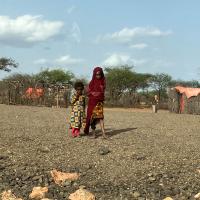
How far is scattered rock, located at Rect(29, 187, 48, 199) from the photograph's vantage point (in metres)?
7.53

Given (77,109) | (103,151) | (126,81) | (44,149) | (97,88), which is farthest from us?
(126,81)

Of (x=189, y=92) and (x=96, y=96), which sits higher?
(x=189, y=92)

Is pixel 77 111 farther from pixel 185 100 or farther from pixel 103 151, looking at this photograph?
pixel 185 100

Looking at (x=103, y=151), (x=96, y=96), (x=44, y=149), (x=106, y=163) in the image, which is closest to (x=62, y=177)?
(x=106, y=163)

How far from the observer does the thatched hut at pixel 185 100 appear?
2891 cm

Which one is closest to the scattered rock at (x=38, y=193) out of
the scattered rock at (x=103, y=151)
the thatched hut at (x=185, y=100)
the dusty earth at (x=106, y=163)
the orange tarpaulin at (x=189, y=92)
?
the dusty earth at (x=106, y=163)

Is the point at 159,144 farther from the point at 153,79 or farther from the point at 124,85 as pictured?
the point at 153,79

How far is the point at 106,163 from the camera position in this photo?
9.23m

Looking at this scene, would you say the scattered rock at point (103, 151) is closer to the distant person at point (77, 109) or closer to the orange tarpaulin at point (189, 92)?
the distant person at point (77, 109)

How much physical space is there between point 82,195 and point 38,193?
664 mm

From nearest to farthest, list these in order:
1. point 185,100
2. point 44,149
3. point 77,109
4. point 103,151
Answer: point 103,151 < point 44,149 < point 77,109 < point 185,100

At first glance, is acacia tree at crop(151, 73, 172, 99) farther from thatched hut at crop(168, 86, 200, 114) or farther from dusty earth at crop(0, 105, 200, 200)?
dusty earth at crop(0, 105, 200, 200)

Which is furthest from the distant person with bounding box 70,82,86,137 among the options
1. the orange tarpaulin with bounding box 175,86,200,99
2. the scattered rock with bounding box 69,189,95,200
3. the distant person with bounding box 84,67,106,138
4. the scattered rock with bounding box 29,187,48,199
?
the orange tarpaulin with bounding box 175,86,200,99

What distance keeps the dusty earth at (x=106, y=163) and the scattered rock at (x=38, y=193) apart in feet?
0.37
